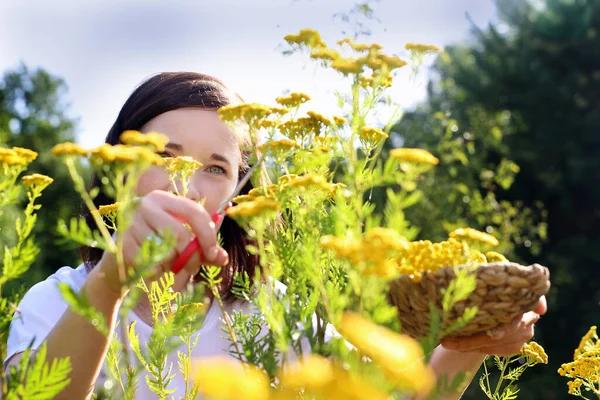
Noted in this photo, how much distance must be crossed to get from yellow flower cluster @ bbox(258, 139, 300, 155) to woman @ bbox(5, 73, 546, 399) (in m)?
0.13

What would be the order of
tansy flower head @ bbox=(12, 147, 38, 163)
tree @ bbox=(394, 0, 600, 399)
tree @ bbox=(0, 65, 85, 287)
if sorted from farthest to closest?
tree @ bbox=(0, 65, 85, 287), tree @ bbox=(394, 0, 600, 399), tansy flower head @ bbox=(12, 147, 38, 163)

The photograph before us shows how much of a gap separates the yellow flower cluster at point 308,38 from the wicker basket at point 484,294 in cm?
38

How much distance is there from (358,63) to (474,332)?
1.50ft

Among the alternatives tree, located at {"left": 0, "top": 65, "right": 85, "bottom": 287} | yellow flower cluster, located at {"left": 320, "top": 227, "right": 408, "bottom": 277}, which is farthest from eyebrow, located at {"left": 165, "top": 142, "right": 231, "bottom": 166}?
tree, located at {"left": 0, "top": 65, "right": 85, "bottom": 287}

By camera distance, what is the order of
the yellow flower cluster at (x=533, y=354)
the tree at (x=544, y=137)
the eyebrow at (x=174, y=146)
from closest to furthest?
the yellow flower cluster at (x=533, y=354) → the eyebrow at (x=174, y=146) → the tree at (x=544, y=137)

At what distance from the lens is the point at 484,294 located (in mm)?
946

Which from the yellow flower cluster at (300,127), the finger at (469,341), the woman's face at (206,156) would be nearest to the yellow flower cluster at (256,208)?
the yellow flower cluster at (300,127)

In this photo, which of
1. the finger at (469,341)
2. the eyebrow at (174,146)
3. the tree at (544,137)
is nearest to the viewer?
the finger at (469,341)

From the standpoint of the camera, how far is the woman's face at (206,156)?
1.67m

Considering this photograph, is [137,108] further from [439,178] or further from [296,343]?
[439,178]

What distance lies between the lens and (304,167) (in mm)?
945

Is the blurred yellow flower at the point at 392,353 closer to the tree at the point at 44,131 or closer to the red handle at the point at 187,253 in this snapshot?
the red handle at the point at 187,253

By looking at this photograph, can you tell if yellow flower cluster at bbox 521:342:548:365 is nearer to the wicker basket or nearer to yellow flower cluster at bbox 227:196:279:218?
the wicker basket

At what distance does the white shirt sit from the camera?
1620 mm
